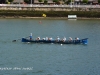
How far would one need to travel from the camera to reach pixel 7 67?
4253 centimetres

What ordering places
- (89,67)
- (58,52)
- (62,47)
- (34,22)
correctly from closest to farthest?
(89,67), (58,52), (62,47), (34,22)

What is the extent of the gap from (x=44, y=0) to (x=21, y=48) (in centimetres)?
6539

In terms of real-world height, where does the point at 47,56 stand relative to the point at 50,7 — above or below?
below

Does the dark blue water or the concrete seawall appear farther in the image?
the concrete seawall

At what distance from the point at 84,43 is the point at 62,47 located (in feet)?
13.7

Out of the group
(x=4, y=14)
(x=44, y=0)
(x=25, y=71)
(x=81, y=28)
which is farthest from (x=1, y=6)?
(x=25, y=71)

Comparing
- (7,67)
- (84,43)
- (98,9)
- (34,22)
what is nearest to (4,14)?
(34,22)

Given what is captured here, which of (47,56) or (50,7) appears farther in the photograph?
(50,7)

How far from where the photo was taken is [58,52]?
52.6 meters

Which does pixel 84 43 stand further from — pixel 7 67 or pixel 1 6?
pixel 1 6

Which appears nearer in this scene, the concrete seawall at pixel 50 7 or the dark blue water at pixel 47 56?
the dark blue water at pixel 47 56

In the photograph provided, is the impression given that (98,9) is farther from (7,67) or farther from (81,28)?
(7,67)

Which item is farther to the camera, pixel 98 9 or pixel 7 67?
pixel 98 9

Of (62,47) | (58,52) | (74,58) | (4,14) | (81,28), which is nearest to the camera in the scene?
(74,58)
